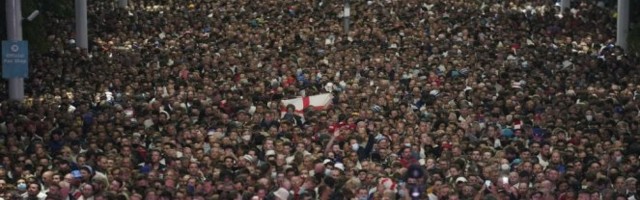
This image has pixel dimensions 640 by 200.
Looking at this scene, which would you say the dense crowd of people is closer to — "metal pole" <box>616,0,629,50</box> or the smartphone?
the smartphone

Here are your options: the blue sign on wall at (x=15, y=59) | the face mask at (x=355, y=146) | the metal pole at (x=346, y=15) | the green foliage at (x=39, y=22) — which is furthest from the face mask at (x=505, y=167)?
the metal pole at (x=346, y=15)

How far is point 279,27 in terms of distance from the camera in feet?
154

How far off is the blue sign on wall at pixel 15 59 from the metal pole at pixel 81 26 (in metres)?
8.70

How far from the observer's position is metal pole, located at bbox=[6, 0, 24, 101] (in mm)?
36053

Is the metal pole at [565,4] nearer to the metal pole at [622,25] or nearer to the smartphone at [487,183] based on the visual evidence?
the metal pole at [622,25]

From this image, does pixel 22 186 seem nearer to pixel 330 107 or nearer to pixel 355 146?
pixel 355 146

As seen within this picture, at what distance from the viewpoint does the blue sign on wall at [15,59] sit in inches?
1385

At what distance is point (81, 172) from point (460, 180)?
513cm

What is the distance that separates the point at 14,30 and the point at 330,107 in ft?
28.3

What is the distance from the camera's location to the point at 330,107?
31359mm

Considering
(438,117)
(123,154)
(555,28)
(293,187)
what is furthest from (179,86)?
(555,28)

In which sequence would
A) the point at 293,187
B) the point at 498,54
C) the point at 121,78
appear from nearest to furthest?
the point at 293,187 < the point at 121,78 < the point at 498,54

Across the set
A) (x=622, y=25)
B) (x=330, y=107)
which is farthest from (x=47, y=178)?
(x=622, y=25)

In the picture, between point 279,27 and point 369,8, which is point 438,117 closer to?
point 279,27
